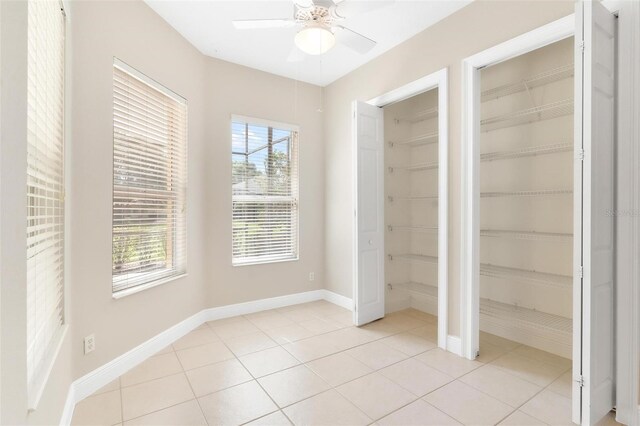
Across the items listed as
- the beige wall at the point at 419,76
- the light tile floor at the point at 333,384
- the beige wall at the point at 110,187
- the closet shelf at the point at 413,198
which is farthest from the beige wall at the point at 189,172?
the closet shelf at the point at 413,198

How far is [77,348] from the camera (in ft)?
7.11

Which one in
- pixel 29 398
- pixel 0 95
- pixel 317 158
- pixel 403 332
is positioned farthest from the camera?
pixel 317 158

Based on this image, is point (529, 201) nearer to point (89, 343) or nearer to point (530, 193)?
point (530, 193)

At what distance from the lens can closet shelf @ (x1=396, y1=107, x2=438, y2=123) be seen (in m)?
3.82

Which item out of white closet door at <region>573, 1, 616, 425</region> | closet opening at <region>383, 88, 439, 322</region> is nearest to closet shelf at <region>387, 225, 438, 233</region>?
closet opening at <region>383, 88, 439, 322</region>

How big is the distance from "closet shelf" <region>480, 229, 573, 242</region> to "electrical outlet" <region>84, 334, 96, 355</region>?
141 inches

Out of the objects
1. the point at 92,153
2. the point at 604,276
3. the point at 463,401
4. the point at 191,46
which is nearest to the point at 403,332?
the point at 463,401

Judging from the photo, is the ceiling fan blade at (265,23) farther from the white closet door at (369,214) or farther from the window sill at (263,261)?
the window sill at (263,261)

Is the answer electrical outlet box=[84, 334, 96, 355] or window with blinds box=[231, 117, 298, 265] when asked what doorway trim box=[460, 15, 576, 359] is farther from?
electrical outlet box=[84, 334, 96, 355]

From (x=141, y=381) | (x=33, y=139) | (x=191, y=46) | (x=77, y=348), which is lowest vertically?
(x=141, y=381)

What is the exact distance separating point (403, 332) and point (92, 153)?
3276mm

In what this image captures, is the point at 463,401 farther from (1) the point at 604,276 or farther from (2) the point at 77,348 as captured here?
(2) the point at 77,348

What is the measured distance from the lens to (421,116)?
13.1 ft

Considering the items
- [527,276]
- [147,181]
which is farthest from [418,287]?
[147,181]
